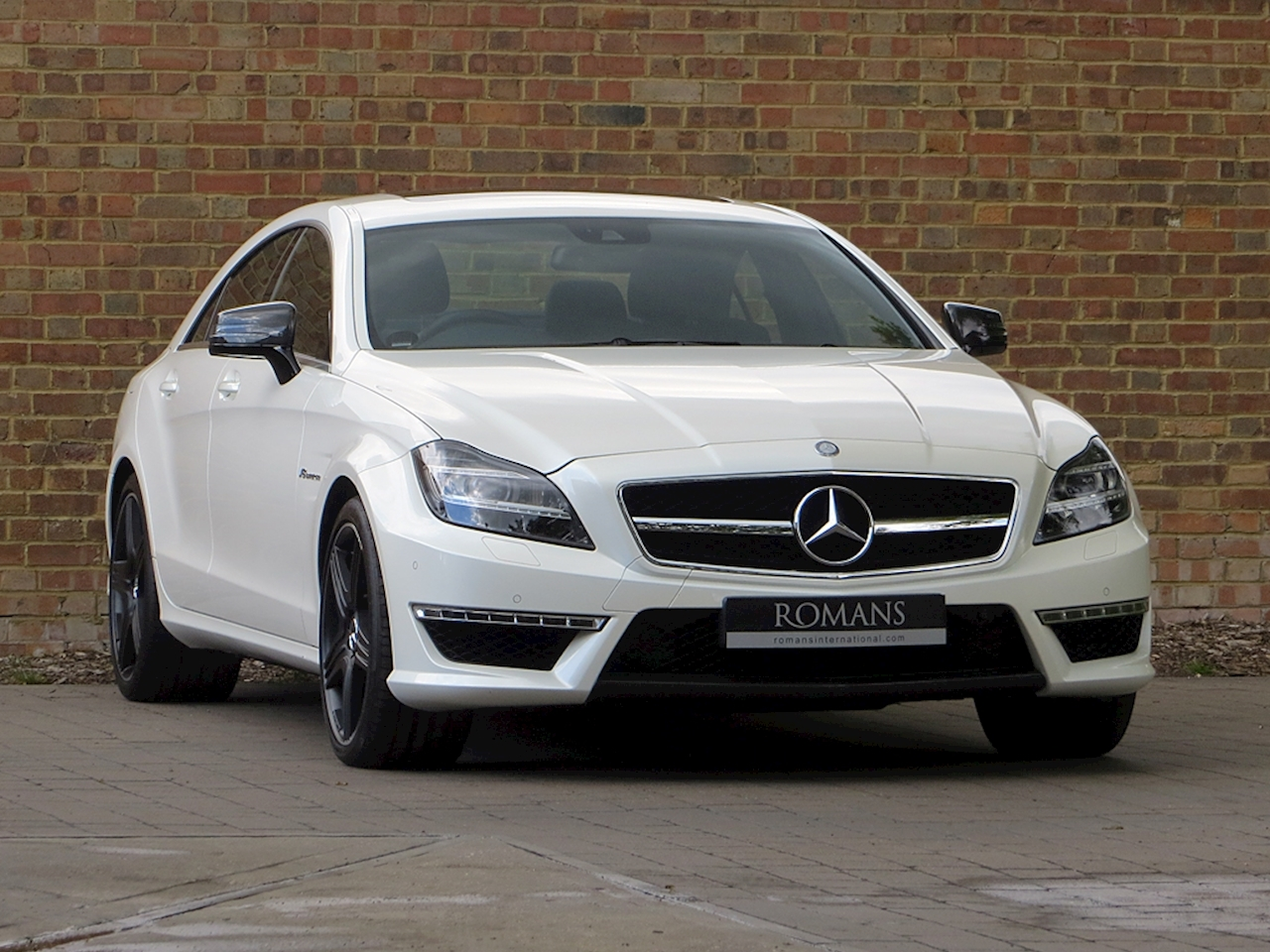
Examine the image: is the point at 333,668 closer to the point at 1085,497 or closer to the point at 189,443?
the point at 189,443

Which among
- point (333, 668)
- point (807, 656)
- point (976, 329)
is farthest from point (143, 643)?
point (807, 656)

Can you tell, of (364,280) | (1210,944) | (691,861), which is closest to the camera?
(1210,944)

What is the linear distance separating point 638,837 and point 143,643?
3627 mm

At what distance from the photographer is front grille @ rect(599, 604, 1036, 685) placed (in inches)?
249

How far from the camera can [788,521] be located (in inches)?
250

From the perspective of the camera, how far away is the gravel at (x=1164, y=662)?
32.0ft

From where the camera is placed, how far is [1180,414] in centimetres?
1092

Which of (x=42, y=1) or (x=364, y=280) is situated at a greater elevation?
(x=42, y=1)

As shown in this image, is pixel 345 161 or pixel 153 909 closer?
pixel 153 909

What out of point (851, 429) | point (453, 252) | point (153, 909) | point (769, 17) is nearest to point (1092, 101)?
point (769, 17)

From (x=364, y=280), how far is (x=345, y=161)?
298 cm

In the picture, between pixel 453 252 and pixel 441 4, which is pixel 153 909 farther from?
pixel 441 4

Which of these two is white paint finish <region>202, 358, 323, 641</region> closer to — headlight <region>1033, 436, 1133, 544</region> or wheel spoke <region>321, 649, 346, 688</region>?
wheel spoke <region>321, 649, 346, 688</region>

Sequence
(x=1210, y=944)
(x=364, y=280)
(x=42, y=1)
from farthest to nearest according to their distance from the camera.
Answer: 1. (x=42, y=1)
2. (x=364, y=280)
3. (x=1210, y=944)
